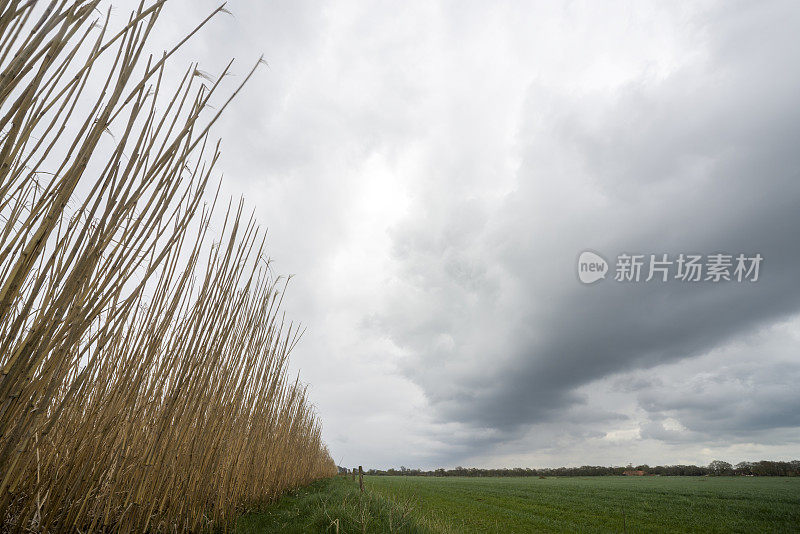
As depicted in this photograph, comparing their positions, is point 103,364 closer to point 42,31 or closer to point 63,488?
point 63,488

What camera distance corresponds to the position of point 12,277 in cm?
92

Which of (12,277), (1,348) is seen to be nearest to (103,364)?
(1,348)

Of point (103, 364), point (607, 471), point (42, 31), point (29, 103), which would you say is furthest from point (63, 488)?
point (607, 471)

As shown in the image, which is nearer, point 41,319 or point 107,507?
point 41,319

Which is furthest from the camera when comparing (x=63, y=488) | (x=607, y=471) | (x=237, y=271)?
(x=607, y=471)

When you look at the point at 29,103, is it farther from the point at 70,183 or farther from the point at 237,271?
the point at 237,271

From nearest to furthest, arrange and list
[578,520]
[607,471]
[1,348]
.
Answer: [1,348], [578,520], [607,471]

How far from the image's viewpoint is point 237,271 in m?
2.55

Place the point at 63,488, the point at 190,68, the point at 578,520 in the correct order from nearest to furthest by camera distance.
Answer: the point at 190,68 → the point at 63,488 → the point at 578,520

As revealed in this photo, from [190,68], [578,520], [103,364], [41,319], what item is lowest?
[578,520]

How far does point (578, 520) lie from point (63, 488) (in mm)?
10701

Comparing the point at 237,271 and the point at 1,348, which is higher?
the point at 237,271

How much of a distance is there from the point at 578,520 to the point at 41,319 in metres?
11.3

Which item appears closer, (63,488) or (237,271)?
(63,488)
